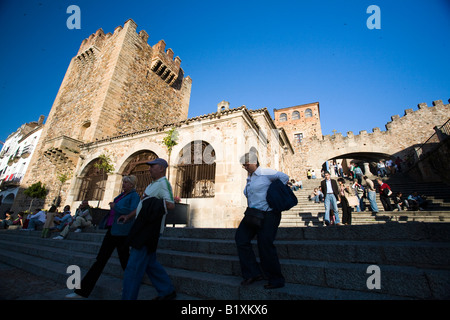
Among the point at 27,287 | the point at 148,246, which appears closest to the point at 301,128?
the point at 148,246

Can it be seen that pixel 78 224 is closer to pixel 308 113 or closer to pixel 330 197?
pixel 330 197

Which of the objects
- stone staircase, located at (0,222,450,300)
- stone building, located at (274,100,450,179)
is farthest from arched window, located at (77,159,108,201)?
stone building, located at (274,100,450,179)

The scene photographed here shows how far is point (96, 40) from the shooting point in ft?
56.2

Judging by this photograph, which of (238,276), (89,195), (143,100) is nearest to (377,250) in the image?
(238,276)

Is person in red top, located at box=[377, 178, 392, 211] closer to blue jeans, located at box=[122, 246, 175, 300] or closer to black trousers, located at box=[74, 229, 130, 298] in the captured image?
blue jeans, located at box=[122, 246, 175, 300]

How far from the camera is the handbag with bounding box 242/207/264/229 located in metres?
2.16

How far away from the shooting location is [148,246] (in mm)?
2010

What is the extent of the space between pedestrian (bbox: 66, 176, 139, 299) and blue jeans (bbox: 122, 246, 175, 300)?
43cm

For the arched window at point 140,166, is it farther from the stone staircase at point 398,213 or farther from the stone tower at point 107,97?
the stone staircase at point 398,213

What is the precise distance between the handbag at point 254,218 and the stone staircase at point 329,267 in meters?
0.63

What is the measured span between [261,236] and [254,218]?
0.21 metres

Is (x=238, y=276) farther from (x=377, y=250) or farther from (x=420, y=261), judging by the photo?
(x=420, y=261)

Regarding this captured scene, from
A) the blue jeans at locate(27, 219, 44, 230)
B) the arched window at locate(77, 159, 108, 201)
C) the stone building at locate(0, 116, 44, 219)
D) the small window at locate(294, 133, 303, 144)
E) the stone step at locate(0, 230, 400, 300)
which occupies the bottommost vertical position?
the stone step at locate(0, 230, 400, 300)

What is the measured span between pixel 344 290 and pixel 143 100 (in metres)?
17.7
